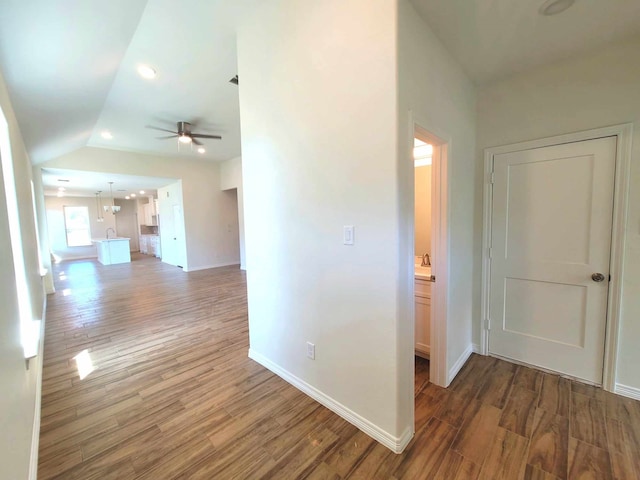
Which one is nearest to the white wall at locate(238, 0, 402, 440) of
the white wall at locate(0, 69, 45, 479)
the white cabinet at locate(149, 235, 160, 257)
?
the white wall at locate(0, 69, 45, 479)

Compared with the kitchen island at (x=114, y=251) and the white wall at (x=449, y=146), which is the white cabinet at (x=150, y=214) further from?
the white wall at (x=449, y=146)

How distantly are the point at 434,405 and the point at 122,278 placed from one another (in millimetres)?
7402

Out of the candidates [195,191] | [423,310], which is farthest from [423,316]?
[195,191]

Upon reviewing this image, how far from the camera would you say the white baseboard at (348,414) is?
5.30ft

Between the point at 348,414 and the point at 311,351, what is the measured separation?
0.49 m

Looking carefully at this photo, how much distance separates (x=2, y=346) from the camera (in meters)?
1.15

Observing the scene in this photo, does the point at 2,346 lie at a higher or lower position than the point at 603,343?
higher

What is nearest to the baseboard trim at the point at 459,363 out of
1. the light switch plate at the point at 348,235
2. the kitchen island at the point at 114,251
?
the light switch plate at the point at 348,235

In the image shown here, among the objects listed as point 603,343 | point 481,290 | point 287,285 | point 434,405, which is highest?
point 287,285

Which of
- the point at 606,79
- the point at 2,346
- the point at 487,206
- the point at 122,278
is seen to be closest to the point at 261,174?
the point at 2,346

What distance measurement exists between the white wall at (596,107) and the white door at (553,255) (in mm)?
121

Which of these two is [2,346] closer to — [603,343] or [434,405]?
[434,405]

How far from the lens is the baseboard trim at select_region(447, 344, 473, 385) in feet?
7.48

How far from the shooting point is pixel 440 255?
2.15 metres
